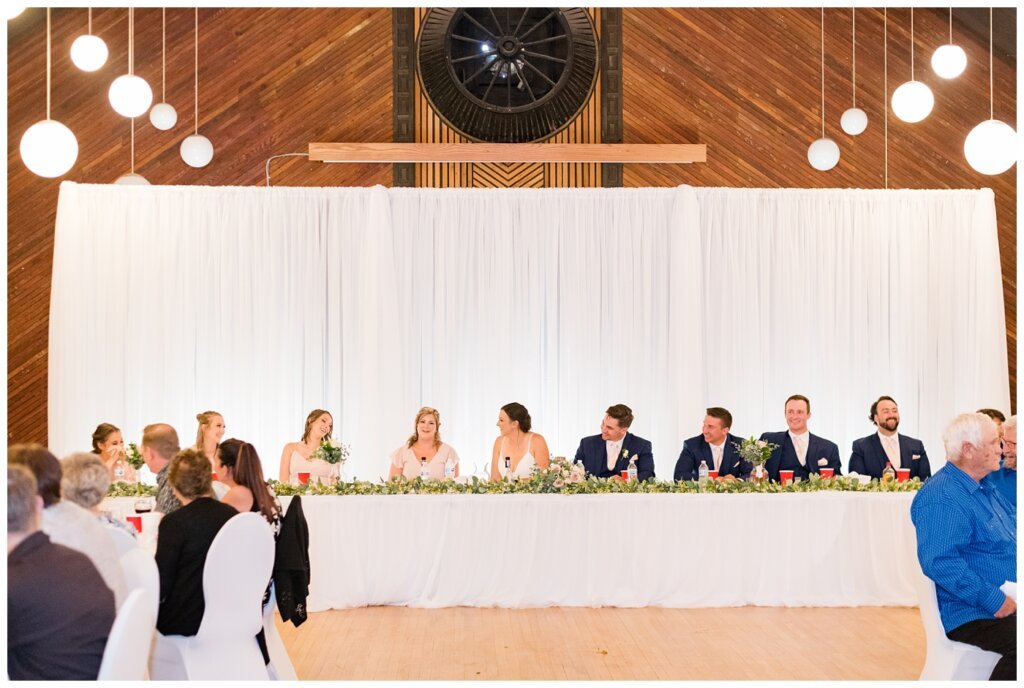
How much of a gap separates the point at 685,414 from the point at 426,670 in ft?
13.5

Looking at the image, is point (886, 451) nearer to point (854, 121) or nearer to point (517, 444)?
point (517, 444)

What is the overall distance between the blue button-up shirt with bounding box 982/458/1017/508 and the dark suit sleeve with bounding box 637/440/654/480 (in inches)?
103

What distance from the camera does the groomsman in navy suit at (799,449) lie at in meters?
7.28

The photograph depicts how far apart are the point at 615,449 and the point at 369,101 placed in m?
3.93

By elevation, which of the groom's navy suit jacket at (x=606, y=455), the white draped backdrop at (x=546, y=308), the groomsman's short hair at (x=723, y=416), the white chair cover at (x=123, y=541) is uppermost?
the white draped backdrop at (x=546, y=308)

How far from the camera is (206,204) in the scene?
8680 mm

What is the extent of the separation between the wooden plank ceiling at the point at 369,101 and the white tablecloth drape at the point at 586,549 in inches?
155

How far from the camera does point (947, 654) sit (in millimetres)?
3957

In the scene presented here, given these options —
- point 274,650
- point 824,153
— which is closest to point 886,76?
point 824,153

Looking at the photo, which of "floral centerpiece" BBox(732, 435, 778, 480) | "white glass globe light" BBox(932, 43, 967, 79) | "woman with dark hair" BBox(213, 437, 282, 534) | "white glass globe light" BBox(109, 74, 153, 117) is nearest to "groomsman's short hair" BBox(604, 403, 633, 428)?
"floral centerpiece" BBox(732, 435, 778, 480)

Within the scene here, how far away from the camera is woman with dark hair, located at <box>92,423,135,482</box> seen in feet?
21.4

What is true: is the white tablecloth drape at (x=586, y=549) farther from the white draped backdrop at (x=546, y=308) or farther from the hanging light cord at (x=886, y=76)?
the hanging light cord at (x=886, y=76)

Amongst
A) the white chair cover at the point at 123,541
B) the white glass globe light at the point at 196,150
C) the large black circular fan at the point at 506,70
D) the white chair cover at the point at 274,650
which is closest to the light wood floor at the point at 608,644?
the white chair cover at the point at 274,650

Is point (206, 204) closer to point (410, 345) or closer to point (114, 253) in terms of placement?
point (114, 253)
